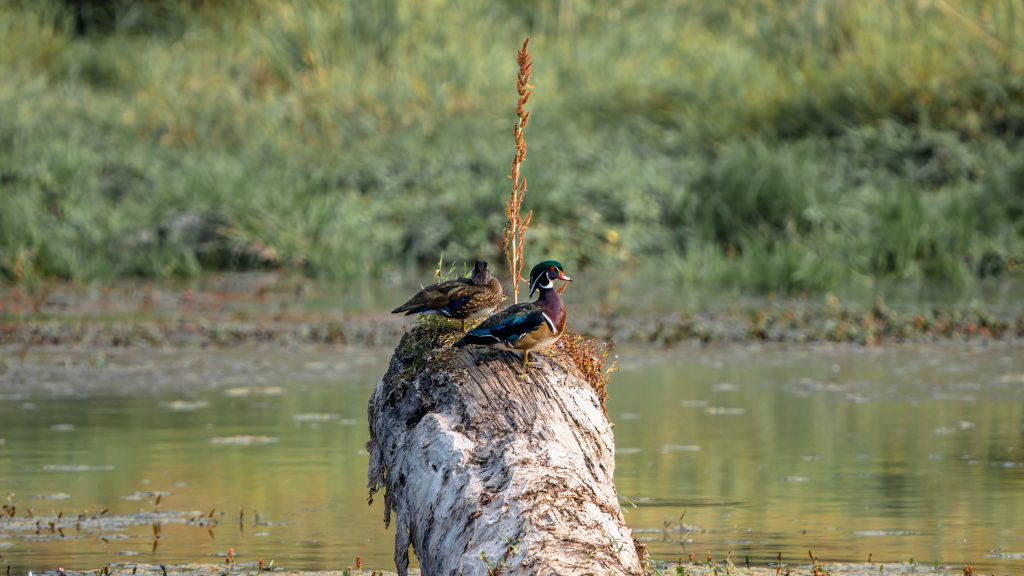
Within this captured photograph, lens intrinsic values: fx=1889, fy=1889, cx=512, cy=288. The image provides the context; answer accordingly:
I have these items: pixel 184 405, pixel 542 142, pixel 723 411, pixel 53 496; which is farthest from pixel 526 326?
pixel 542 142

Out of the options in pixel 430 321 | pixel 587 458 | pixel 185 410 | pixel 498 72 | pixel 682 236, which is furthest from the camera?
pixel 498 72

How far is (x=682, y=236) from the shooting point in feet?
70.3

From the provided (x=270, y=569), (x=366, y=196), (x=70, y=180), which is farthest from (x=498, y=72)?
(x=270, y=569)

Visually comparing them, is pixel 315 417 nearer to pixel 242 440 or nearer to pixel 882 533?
pixel 242 440

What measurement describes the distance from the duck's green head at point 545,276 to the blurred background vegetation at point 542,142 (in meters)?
10.5

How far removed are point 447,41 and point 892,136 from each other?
8.07m

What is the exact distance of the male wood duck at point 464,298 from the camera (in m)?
7.25

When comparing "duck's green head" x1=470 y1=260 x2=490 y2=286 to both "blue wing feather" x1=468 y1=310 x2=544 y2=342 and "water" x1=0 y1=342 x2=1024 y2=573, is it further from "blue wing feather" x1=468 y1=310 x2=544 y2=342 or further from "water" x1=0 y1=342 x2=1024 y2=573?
"water" x1=0 y1=342 x2=1024 y2=573

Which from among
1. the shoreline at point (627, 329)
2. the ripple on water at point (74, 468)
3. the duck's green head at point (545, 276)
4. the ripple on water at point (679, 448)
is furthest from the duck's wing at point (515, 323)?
the shoreline at point (627, 329)

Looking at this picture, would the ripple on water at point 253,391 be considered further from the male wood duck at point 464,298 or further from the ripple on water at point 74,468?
Answer: the male wood duck at point 464,298

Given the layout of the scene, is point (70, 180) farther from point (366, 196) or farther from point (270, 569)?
point (270, 569)

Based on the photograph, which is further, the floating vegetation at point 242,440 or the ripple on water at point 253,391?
the ripple on water at point 253,391

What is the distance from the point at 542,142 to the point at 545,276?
55.1 feet

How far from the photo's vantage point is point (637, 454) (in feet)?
34.2
